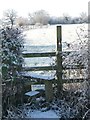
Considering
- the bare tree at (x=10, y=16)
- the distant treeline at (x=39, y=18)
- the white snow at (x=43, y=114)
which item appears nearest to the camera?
the white snow at (x=43, y=114)

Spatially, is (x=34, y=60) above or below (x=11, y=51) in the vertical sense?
below

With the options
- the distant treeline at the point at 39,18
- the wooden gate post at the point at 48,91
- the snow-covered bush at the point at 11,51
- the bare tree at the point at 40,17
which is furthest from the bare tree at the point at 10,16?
the wooden gate post at the point at 48,91

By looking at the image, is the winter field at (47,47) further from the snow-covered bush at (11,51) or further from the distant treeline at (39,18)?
the snow-covered bush at (11,51)

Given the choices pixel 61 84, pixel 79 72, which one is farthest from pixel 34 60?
pixel 79 72

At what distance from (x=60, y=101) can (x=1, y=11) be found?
1.98 meters

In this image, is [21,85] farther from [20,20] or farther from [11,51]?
[20,20]

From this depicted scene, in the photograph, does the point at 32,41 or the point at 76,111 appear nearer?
the point at 76,111

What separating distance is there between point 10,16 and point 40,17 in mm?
2008

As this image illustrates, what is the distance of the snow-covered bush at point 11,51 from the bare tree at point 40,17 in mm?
2106

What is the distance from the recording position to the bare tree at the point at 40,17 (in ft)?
24.3

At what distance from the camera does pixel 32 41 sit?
412 inches

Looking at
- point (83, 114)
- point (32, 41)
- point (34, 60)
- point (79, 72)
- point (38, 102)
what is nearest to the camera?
point (83, 114)

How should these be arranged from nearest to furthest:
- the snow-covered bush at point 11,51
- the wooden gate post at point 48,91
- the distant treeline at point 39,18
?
the snow-covered bush at point 11,51 < the wooden gate post at point 48,91 < the distant treeline at point 39,18

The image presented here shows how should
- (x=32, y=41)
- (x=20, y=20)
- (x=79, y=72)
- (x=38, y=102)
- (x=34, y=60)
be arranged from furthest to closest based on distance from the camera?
(x=32, y=41)
(x=34, y=60)
(x=20, y=20)
(x=38, y=102)
(x=79, y=72)
